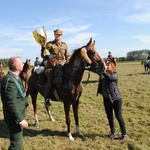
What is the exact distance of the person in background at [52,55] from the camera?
7.18 metres

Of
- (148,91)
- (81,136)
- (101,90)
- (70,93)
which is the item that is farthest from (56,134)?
(148,91)

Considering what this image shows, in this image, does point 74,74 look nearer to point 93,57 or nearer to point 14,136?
point 93,57

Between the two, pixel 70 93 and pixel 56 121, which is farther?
pixel 56 121

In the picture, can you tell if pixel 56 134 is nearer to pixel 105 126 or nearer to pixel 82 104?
pixel 105 126

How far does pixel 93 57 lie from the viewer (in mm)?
6277

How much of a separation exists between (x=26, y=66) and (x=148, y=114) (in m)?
9.47

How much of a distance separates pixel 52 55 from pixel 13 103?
3325 millimetres

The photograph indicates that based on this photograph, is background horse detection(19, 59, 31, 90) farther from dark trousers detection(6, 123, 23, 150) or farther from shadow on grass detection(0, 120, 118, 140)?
dark trousers detection(6, 123, 23, 150)

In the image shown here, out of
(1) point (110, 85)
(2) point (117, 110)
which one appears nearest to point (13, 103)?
(1) point (110, 85)

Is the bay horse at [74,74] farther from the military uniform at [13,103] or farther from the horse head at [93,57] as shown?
the military uniform at [13,103]

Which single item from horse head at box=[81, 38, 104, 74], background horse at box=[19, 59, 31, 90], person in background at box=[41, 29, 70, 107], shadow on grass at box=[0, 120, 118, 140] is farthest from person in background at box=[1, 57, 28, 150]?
background horse at box=[19, 59, 31, 90]

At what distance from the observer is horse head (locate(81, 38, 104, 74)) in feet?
20.4

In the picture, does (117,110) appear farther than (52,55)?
No

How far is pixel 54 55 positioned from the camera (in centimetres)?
729
